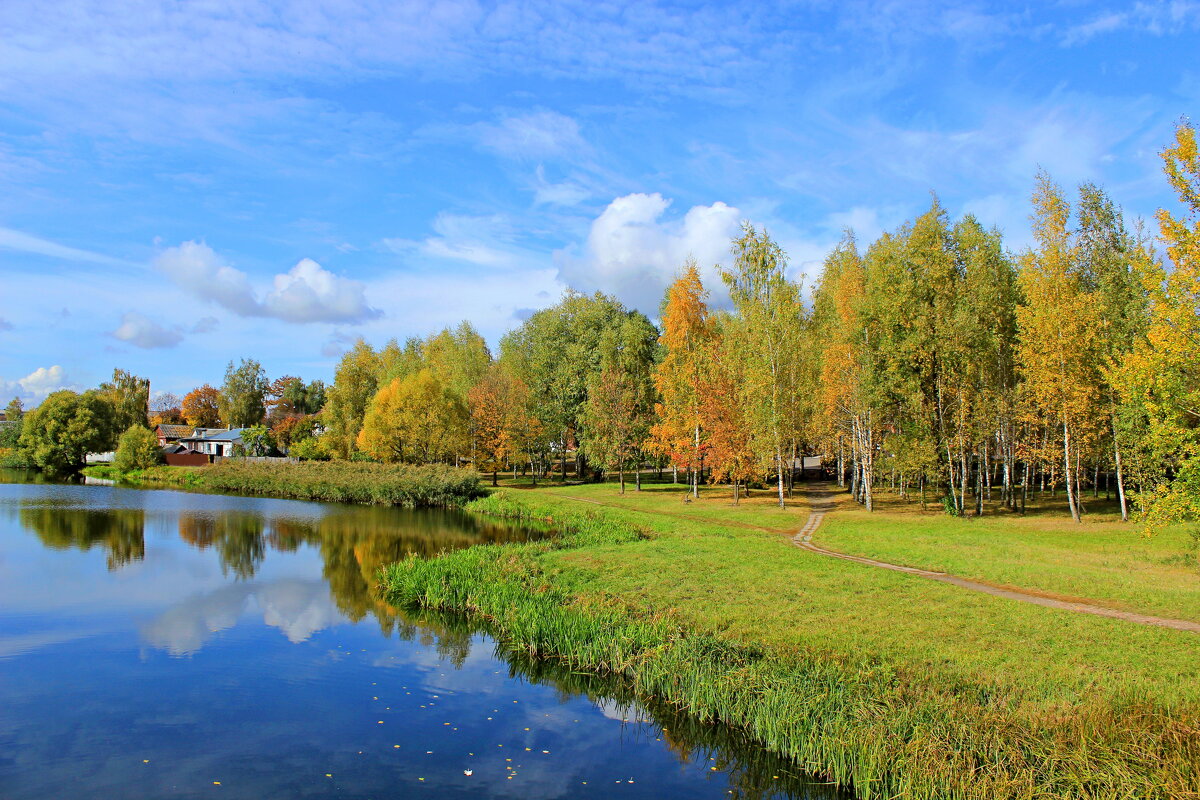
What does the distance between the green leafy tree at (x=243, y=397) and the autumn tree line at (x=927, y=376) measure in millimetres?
62076

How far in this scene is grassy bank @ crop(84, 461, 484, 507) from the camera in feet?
152

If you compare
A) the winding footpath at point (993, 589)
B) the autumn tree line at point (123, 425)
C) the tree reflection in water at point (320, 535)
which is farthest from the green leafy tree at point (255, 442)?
the winding footpath at point (993, 589)

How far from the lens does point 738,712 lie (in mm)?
10992

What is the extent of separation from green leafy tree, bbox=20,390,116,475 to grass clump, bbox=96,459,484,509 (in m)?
14.3

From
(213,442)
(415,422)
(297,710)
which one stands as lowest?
(297,710)

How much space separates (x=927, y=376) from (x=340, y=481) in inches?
1531

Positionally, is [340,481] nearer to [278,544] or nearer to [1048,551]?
[278,544]

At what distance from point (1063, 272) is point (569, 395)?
34.9m

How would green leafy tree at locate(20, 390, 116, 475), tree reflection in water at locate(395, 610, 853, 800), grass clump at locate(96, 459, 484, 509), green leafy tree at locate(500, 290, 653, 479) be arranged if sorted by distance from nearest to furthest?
tree reflection in water at locate(395, 610, 853, 800) < grass clump at locate(96, 459, 484, 509) < green leafy tree at locate(500, 290, 653, 479) < green leafy tree at locate(20, 390, 116, 475)

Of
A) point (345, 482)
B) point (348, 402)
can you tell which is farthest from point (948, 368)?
point (348, 402)

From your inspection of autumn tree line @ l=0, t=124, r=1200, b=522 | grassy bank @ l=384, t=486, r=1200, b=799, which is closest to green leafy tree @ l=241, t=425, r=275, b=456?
autumn tree line @ l=0, t=124, r=1200, b=522

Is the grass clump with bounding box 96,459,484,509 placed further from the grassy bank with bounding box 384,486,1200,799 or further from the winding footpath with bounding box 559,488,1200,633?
the grassy bank with bounding box 384,486,1200,799

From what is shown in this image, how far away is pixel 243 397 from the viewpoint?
10675 centimetres

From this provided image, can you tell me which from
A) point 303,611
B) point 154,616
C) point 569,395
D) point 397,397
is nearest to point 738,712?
point 303,611
